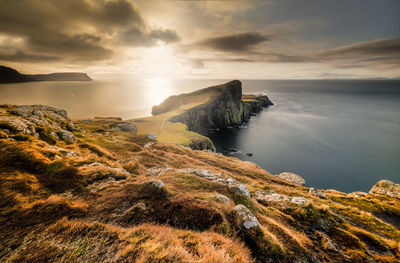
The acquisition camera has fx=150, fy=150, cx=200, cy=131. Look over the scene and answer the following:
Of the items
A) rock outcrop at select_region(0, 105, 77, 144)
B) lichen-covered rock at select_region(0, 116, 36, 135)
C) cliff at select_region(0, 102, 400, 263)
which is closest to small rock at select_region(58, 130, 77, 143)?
rock outcrop at select_region(0, 105, 77, 144)

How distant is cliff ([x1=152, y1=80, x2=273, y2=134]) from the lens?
116938 millimetres

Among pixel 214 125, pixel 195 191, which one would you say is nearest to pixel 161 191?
pixel 195 191

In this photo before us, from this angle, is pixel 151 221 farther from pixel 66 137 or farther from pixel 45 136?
pixel 66 137

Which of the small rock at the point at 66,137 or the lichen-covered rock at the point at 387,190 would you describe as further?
the lichen-covered rock at the point at 387,190

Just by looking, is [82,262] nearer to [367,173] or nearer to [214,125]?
[367,173]

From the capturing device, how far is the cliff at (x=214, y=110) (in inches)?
4604

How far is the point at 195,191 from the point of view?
13.4 metres

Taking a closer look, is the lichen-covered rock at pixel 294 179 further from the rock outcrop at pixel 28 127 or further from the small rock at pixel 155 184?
the rock outcrop at pixel 28 127

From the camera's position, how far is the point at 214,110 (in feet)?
459

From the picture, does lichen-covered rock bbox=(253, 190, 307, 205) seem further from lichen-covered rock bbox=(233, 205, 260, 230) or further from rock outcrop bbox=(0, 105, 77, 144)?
rock outcrop bbox=(0, 105, 77, 144)

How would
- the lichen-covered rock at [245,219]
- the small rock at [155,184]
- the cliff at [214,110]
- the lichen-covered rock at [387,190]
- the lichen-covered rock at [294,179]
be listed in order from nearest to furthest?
the lichen-covered rock at [245,219], the small rock at [155,184], the lichen-covered rock at [387,190], the lichen-covered rock at [294,179], the cliff at [214,110]

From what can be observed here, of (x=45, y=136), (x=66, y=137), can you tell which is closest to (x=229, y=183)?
(x=45, y=136)

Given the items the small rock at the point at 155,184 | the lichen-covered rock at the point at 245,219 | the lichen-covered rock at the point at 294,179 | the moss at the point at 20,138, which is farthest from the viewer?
the lichen-covered rock at the point at 294,179

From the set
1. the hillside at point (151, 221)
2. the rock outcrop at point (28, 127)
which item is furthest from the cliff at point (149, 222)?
the rock outcrop at point (28, 127)
